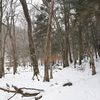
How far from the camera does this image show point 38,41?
18.9 metres

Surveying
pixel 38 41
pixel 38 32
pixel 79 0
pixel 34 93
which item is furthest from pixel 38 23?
pixel 34 93

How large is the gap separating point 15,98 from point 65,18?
45.7 ft

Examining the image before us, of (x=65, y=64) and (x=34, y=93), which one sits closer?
(x=34, y=93)

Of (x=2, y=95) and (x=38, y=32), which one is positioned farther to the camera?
(x=38, y=32)

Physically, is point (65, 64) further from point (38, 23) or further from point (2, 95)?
point (2, 95)

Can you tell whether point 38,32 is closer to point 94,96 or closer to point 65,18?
point 65,18

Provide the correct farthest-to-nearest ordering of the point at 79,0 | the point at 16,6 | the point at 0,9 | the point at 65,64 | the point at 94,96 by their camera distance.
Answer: the point at 65,64 → the point at 79,0 → the point at 16,6 → the point at 0,9 → the point at 94,96

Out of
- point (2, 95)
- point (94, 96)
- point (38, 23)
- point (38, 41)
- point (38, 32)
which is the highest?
point (38, 23)

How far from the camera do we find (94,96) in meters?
5.21

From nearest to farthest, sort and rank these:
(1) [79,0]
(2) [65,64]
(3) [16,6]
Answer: (3) [16,6]
(1) [79,0]
(2) [65,64]

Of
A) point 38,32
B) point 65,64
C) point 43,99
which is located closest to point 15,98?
point 43,99

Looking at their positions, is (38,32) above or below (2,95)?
above

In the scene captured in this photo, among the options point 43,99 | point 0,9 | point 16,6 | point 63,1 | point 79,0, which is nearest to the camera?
point 43,99

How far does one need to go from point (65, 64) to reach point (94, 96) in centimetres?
1184
